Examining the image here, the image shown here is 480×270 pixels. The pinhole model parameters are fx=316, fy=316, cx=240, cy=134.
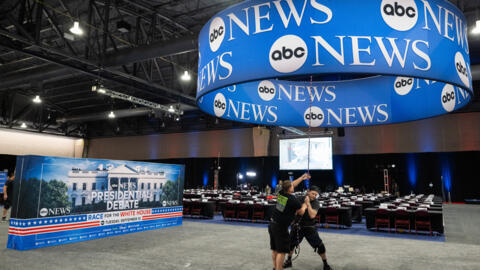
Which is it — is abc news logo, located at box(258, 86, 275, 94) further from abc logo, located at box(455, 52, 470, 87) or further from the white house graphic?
the white house graphic

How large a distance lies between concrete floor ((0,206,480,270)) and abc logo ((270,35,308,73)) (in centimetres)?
377

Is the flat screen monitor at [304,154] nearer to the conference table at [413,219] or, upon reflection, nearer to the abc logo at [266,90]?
the conference table at [413,219]

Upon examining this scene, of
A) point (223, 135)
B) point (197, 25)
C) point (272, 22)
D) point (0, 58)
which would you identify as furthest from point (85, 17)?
point (223, 135)

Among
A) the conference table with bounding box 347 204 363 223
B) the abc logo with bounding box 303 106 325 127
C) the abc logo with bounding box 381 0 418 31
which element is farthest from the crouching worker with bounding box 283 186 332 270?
the conference table with bounding box 347 204 363 223

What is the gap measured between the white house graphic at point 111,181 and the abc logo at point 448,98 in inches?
276

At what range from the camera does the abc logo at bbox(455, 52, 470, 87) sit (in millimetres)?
2150

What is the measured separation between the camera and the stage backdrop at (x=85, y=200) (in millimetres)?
6184

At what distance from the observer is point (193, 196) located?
49.9 feet

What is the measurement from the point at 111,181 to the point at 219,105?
5404 mm

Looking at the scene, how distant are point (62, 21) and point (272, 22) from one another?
13042 mm

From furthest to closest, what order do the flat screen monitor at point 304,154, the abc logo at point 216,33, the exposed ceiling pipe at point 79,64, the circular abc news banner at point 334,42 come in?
1. the flat screen monitor at point 304,154
2. the exposed ceiling pipe at point 79,64
3. the abc logo at point 216,33
4. the circular abc news banner at point 334,42

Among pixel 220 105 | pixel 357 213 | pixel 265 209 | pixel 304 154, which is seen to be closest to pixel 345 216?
pixel 357 213

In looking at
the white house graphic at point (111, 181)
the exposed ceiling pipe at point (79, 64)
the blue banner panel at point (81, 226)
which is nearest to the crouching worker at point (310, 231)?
the blue banner panel at point (81, 226)

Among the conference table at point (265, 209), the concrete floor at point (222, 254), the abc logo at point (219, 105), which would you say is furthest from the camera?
the conference table at point (265, 209)
